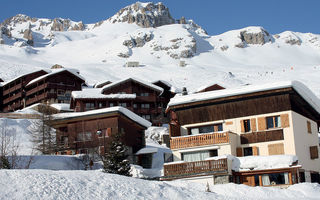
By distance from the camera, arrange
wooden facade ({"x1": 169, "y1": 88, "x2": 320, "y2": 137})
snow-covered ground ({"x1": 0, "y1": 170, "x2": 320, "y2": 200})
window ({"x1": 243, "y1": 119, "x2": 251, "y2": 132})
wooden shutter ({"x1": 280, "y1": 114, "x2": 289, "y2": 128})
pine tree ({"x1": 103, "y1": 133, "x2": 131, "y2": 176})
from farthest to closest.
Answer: window ({"x1": 243, "y1": 119, "x2": 251, "y2": 132}) → wooden facade ({"x1": 169, "y1": 88, "x2": 320, "y2": 137}) → wooden shutter ({"x1": 280, "y1": 114, "x2": 289, "y2": 128}) → pine tree ({"x1": 103, "y1": 133, "x2": 131, "y2": 176}) → snow-covered ground ({"x1": 0, "y1": 170, "x2": 320, "y2": 200})

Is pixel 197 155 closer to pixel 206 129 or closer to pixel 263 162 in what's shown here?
pixel 206 129

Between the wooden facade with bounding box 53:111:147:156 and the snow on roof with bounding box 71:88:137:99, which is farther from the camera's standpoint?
the snow on roof with bounding box 71:88:137:99

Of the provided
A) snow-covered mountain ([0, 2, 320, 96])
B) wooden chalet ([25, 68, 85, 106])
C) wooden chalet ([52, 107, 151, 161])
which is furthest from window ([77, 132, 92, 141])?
snow-covered mountain ([0, 2, 320, 96])

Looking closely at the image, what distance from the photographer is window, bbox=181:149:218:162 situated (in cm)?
2856

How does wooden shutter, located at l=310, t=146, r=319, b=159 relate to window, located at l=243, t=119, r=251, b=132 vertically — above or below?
below

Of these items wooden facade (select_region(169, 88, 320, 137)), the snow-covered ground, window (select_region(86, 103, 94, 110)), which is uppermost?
window (select_region(86, 103, 94, 110))

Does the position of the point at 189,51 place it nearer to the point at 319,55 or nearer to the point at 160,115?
the point at 319,55

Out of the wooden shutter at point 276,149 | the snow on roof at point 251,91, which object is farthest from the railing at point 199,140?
the wooden shutter at point 276,149

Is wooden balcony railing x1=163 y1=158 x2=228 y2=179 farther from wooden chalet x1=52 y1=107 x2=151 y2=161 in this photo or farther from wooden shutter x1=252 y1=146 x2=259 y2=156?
wooden chalet x1=52 y1=107 x2=151 y2=161

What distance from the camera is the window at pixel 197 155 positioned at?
28.6m

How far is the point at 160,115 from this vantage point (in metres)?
62.4

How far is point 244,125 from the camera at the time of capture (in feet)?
96.3

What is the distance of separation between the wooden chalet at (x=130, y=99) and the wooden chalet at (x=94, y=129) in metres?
20.7

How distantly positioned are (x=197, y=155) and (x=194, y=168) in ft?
7.25
